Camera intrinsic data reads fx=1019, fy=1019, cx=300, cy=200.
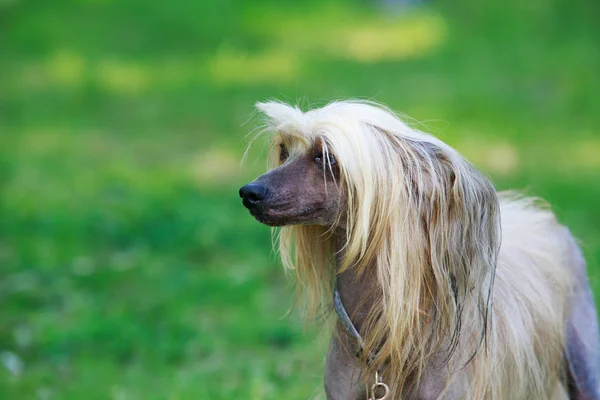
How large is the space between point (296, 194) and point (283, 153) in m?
0.26

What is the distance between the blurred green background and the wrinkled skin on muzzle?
0.63 meters

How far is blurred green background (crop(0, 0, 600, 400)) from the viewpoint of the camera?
5.19 m

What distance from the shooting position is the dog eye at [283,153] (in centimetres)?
335

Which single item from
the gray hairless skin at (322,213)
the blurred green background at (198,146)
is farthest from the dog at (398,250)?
the blurred green background at (198,146)

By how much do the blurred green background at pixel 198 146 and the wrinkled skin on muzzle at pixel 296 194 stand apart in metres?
0.63

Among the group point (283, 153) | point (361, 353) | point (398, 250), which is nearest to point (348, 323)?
point (361, 353)

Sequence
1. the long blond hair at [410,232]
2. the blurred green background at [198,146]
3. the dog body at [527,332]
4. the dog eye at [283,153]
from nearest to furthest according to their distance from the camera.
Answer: the long blond hair at [410,232] → the dog body at [527,332] → the dog eye at [283,153] → the blurred green background at [198,146]

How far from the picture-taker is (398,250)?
3084 mm

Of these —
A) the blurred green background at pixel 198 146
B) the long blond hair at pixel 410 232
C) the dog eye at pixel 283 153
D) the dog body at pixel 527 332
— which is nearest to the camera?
the long blond hair at pixel 410 232

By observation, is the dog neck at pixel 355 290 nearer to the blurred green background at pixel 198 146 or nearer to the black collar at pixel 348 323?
the black collar at pixel 348 323

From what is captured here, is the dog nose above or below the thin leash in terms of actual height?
above

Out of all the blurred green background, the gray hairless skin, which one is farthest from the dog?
the blurred green background

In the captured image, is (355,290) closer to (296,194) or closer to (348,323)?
(348,323)

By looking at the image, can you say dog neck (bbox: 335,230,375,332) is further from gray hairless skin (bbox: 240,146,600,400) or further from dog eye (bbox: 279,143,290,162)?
dog eye (bbox: 279,143,290,162)
